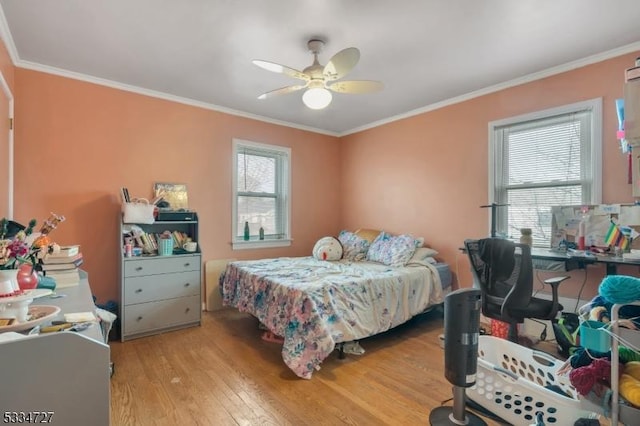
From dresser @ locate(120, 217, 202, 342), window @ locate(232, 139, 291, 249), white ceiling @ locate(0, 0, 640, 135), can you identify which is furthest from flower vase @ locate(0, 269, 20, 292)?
window @ locate(232, 139, 291, 249)

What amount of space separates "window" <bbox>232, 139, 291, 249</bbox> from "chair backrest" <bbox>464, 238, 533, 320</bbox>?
271cm

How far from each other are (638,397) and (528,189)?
252cm

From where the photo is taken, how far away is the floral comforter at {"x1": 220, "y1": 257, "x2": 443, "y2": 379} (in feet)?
7.89

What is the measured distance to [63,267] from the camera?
227 cm

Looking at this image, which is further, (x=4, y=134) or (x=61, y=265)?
(x=4, y=134)

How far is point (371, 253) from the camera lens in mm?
4047

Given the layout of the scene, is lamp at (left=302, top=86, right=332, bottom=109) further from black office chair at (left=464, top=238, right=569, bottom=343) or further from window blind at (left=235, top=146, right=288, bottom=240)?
window blind at (left=235, top=146, right=288, bottom=240)

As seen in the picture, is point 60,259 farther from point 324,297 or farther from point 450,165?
point 450,165

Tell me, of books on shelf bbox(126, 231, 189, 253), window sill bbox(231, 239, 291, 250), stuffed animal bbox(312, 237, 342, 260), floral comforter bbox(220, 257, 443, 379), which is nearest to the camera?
floral comforter bbox(220, 257, 443, 379)

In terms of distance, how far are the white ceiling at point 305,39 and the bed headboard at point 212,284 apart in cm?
201

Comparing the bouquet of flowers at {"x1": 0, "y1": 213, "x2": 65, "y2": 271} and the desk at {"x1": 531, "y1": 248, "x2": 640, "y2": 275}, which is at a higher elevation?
the bouquet of flowers at {"x1": 0, "y1": 213, "x2": 65, "y2": 271}

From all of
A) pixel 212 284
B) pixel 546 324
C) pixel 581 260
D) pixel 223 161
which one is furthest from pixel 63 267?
pixel 546 324

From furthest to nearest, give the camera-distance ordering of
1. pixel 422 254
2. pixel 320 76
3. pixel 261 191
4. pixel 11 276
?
pixel 261 191 → pixel 422 254 → pixel 320 76 → pixel 11 276

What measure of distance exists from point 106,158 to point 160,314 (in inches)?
65.5
